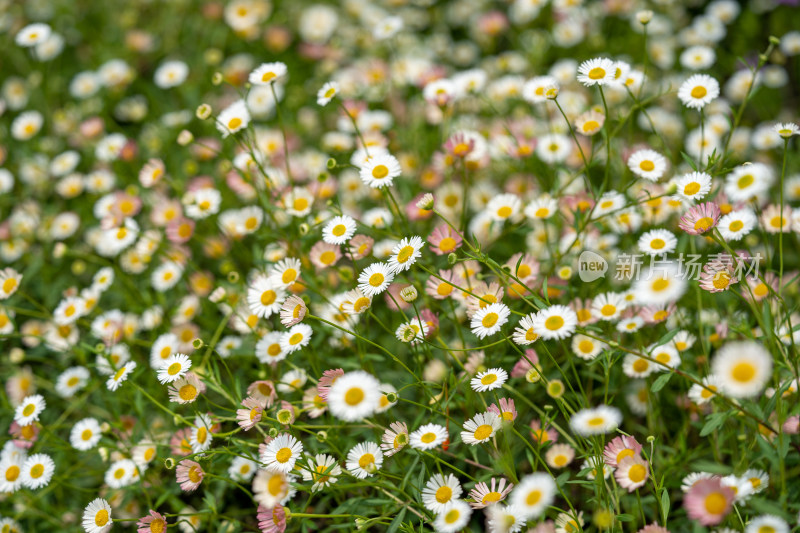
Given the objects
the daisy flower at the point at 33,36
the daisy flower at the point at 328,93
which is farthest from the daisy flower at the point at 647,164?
the daisy flower at the point at 33,36

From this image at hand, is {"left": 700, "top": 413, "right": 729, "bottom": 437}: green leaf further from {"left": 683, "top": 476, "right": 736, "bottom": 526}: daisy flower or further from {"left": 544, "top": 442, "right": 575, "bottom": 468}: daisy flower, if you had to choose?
{"left": 544, "top": 442, "right": 575, "bottom": 468}: daisy flower

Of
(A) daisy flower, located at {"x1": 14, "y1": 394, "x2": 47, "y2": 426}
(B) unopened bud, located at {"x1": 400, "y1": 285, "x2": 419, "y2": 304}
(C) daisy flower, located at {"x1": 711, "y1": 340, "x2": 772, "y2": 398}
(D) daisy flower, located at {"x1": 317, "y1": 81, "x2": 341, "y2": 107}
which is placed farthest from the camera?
(D) daisy flower, located at {"x1": 317, "y1": 81, "x2": 341, "y2": 107}

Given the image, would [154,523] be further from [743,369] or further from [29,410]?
[743,369]

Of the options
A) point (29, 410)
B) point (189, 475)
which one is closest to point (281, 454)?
point (189, 475)

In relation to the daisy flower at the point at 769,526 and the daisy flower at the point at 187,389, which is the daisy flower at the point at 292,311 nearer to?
the daisy flower at the point at 187,389

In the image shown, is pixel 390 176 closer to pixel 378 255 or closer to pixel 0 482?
pixel 378 255

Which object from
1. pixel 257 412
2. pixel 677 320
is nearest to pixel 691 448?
pixel 677 320

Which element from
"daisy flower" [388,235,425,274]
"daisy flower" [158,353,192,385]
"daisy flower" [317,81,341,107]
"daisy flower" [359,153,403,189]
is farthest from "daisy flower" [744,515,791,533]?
"daisy flower" [317,81,341,107]
